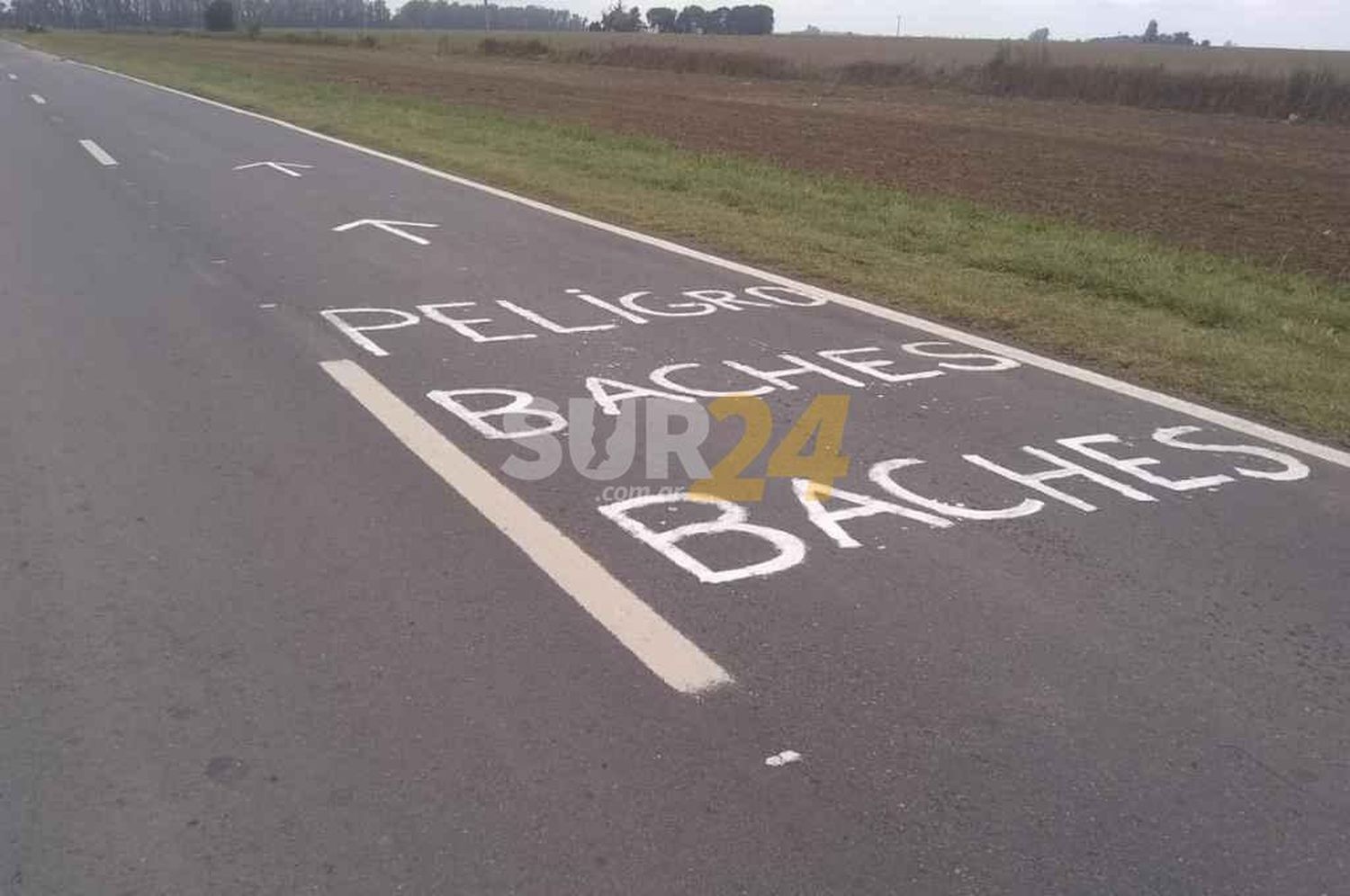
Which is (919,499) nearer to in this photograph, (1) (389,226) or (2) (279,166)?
(1) (389,226)

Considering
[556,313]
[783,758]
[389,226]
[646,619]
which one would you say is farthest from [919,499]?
[389,226]

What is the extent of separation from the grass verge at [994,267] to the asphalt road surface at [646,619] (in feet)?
2.50

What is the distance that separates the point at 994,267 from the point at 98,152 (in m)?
12.8

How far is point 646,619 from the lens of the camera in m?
4.06

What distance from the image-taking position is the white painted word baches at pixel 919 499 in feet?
15.2

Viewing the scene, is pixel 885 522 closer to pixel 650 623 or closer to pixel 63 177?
pixel 650 623

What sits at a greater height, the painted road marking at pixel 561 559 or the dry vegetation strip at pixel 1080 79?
the dry vegetation strip at pixel 1080 79

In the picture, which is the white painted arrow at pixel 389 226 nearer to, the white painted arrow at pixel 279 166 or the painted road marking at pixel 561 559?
the white painted arrow at pixel 279 166

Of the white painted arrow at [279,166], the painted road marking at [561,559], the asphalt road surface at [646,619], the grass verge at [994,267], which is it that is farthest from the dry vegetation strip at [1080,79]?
the painted road marking at [561,559]

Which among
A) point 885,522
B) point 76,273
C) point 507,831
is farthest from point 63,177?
point 507,831

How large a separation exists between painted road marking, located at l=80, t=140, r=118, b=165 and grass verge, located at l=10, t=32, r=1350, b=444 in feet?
12.1

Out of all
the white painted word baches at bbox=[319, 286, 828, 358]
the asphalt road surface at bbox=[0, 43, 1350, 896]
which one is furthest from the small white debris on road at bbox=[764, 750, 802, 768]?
the white painted word baches at bbox=[319, 286, 828, 358]

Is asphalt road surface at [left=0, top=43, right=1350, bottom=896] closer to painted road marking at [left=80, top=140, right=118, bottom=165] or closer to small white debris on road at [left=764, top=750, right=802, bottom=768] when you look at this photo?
small white debris on road at [left=764, top=750, right=802, bottom=768]

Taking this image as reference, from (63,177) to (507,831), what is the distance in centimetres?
1390
